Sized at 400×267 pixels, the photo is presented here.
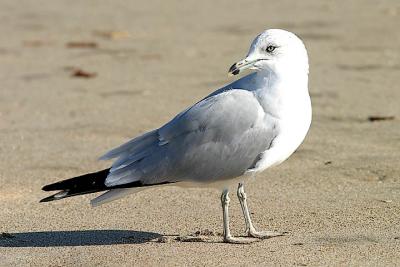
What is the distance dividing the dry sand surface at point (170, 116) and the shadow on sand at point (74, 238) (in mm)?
12

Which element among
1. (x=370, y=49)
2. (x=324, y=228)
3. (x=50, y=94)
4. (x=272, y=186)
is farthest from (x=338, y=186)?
(x=370, y=49)

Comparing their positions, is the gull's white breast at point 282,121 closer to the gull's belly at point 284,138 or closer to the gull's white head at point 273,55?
the gull's belly at point 284,138

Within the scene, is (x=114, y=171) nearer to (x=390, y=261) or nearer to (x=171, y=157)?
(x=171, y=157)

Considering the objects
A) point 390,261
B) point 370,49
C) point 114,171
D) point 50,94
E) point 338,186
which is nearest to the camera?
point 390,261

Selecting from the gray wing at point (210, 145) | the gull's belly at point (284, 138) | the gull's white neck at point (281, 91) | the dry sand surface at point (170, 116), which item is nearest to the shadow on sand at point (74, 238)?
the dry sand surface at point (170, 116)

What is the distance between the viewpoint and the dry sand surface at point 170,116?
5.13 metres

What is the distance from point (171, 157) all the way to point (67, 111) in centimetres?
366

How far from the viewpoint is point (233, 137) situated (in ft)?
16.8

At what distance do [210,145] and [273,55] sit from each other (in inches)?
22.8

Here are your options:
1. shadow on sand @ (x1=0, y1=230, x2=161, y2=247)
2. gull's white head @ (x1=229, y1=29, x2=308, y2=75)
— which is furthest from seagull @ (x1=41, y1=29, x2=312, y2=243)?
shadow on sand @ (x1=0, y1=230, x2=161, y2=247)

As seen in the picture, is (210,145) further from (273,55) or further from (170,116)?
(170,116)

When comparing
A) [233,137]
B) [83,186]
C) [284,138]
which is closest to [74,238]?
[83,186]

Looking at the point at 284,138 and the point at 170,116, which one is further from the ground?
the point at 284,138

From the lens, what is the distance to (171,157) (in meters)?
5.17
